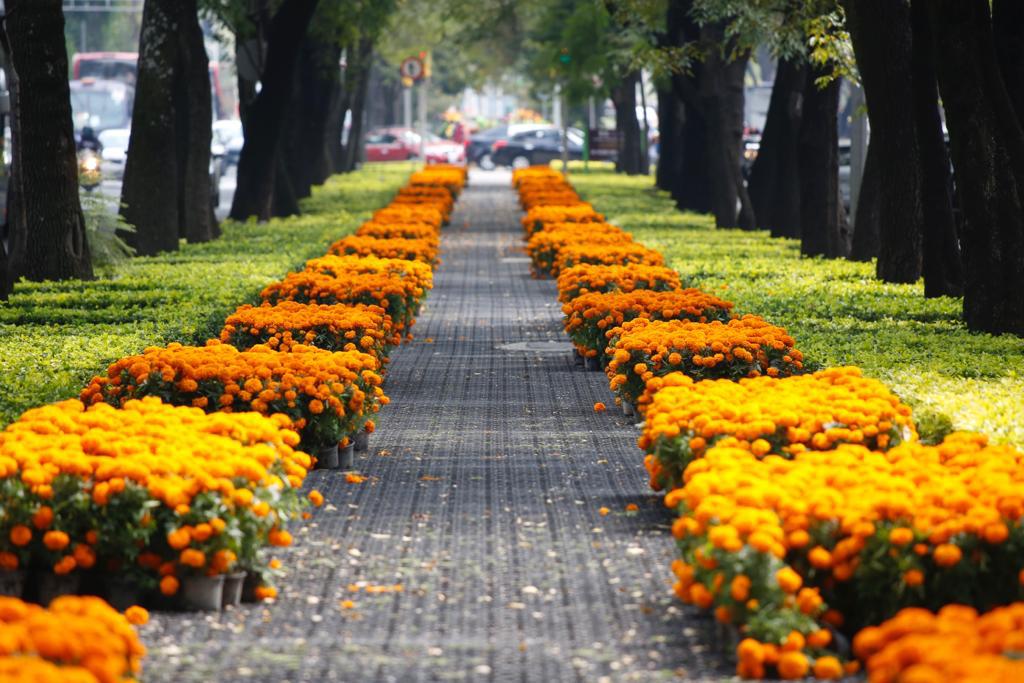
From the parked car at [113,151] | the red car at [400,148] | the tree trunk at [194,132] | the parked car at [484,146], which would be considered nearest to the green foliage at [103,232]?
the tree trunk at [194,132]

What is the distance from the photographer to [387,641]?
591 centimetres

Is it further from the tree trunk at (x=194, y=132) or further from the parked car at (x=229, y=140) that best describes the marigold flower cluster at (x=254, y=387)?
the parked car at (x=229, y=140)

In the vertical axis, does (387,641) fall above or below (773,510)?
below

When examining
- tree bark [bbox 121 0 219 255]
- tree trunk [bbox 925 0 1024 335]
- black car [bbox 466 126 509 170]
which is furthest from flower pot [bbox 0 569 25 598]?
black car [bbox 466 126 509 170]

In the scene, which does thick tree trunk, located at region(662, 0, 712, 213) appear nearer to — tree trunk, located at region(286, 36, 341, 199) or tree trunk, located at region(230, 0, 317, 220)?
tree trunk, located at region(230, 0, 317, 220)

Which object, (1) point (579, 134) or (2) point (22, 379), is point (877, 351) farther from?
(1) point (579, 134)

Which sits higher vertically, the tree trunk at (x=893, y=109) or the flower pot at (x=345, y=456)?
the tree trunk at (x=893, y=109)

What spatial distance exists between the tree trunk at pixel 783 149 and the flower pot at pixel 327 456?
1557 centimetres

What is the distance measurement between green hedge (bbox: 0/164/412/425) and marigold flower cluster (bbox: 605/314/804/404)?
304cm

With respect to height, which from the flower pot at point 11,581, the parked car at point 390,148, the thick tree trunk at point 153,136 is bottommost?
the parked car at point 390,148

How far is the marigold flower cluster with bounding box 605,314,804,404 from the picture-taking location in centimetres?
1006

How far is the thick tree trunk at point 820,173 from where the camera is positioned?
2192 centimetres

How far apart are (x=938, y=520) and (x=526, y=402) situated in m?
6.01

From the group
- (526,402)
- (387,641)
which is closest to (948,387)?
(526,402)
